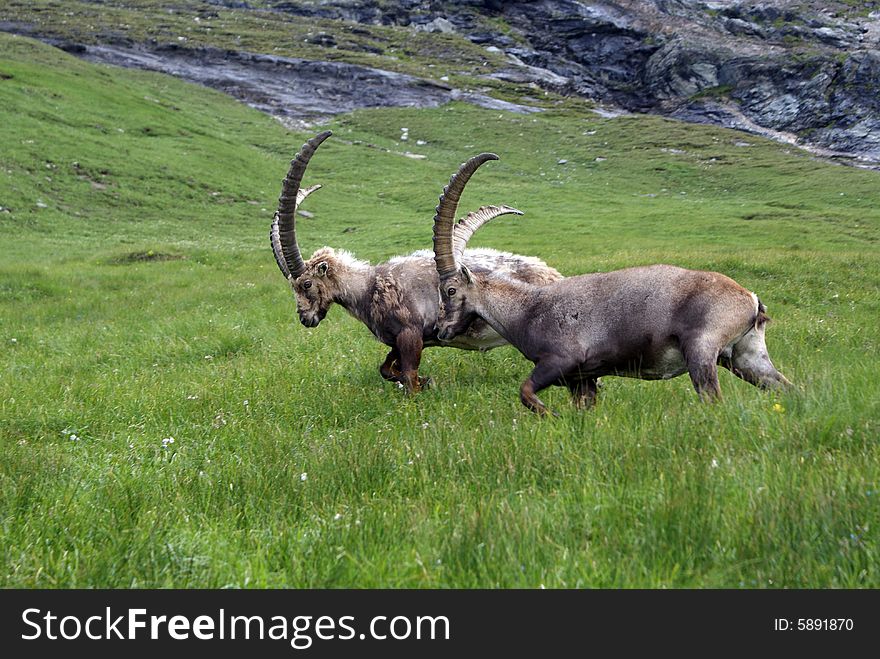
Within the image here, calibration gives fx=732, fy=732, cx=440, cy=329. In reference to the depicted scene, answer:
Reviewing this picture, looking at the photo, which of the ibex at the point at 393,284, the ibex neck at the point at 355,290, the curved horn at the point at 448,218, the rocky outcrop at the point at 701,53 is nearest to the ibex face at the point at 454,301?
the curved horn at the point at 448,218

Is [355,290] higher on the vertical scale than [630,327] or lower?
lower

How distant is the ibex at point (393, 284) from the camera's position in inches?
392

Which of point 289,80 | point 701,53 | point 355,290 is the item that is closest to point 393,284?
point 355,290

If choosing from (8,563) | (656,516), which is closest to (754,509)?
(656,516)

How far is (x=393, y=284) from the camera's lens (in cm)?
1062

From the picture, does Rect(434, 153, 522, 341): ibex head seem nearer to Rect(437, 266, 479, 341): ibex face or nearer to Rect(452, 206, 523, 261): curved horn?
Rect(437, 266, 479, 341): ibex face

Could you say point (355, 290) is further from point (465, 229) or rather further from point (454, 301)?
point (454, 301)

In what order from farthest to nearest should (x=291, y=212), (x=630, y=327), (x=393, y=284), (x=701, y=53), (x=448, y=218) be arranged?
(x=701, y=53) → (x=291, y=212) → (x=393, y=284) → (x=448, y=218) → (x=630, y=327)

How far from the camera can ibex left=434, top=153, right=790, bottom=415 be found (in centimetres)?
745

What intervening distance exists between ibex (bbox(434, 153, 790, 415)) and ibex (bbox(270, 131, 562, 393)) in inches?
43.5

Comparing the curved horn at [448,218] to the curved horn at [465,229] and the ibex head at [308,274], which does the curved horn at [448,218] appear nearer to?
the curved horn at [465,229]

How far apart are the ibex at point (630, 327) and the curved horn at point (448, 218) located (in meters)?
0.01

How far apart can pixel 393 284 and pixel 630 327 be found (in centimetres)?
392

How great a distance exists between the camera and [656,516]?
158 inches
